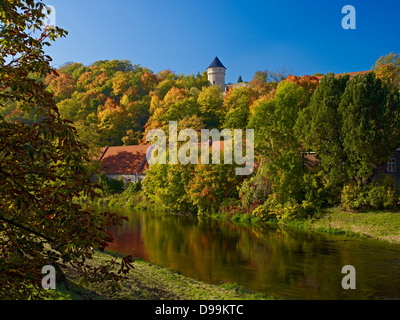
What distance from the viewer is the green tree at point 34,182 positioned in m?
4.48

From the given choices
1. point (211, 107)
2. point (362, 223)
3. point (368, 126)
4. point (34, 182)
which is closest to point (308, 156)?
point (368, 126)

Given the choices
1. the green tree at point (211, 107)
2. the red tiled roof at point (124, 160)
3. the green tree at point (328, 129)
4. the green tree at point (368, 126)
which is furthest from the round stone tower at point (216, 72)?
the green tree at point (368, 126)

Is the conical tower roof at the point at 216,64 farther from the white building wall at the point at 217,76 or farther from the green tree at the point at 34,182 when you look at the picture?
the green tree at the point at 34,182

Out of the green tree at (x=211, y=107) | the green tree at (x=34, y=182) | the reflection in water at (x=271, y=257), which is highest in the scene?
the green tree at (x=211, y=107)

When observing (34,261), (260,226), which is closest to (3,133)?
(34,261)

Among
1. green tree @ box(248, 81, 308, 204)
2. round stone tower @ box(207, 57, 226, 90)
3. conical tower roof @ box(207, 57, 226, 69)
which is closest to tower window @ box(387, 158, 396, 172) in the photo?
green tree @ box(248, 81, 308, 204)

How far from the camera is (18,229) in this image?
→ 16.0 feet

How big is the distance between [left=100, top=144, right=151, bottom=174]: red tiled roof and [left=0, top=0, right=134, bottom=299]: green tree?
4214cm

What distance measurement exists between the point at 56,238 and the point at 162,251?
1569 cm

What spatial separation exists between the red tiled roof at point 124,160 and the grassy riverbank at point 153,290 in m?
34.1

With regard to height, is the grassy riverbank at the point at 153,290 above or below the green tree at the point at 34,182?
below

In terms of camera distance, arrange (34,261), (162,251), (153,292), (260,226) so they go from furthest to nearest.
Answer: (260,226) < (162,251) < (153,292) < (34,261)

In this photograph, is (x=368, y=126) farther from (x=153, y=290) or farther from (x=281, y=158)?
(x=153, y=290)

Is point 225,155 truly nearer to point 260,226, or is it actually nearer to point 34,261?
point 260,226
